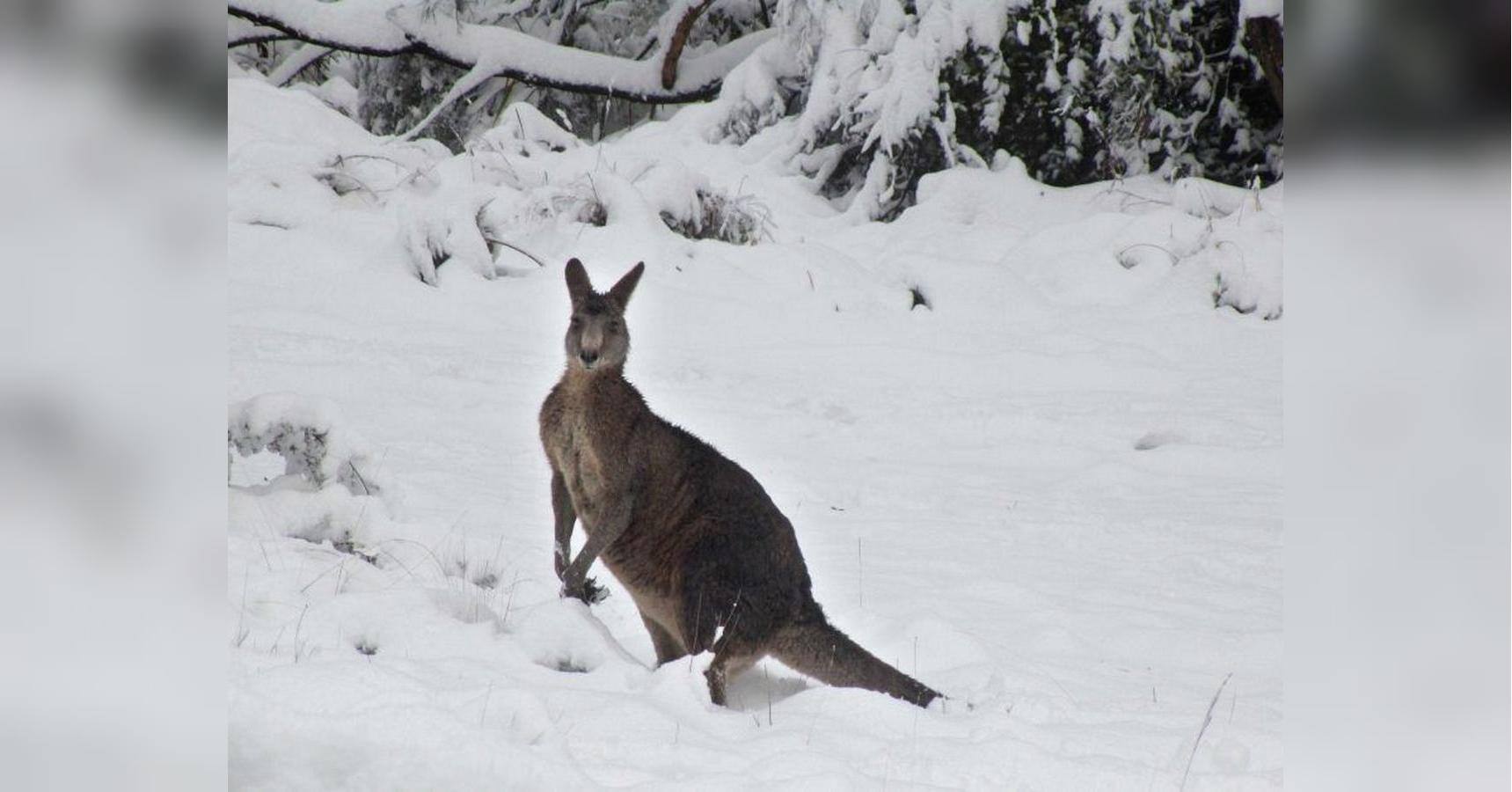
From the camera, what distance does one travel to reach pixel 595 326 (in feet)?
12.5

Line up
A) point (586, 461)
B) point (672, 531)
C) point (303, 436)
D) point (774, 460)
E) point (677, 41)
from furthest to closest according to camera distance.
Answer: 1. point (677, 41)
2. point (774, 460)
3. point (303, 436)
4. point (586, 461)
5. point (672, 531)

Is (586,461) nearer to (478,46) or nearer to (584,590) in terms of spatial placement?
(584,590)

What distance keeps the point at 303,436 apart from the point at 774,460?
2536 mm

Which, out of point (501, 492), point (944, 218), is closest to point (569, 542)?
point (501, 492)

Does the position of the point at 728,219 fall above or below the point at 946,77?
below

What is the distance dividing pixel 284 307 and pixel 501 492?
292cm

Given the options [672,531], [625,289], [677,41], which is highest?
[625,289]

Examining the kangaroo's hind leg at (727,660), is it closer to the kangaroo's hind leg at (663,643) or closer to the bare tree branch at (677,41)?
the kangaroo's hind leg at (663,643)

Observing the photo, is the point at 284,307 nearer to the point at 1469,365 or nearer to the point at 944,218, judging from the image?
the point at 944,218

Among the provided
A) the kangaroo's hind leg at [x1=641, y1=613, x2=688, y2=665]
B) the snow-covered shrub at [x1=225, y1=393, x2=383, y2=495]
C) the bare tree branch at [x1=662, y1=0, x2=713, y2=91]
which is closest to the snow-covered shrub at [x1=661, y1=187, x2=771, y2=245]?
the bare tree branch at [x1=662, y1=0, x2=713, y2=91]

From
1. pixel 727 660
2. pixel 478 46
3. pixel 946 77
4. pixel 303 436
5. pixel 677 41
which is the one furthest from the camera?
pixel 677 41

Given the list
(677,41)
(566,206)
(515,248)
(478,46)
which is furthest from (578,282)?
(677,41)

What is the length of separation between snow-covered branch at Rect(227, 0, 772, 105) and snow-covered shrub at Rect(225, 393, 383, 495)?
25.6 feet

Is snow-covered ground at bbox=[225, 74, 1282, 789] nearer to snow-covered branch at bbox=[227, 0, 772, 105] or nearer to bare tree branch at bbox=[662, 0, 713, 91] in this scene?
snow-covered branch at bbox=[227, 0, 772, 105]
